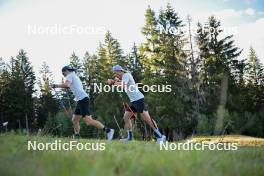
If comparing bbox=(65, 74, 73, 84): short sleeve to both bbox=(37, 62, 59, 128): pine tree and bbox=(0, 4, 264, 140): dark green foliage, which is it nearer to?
bbox=(0, 4, 264, 140): dark green foliage

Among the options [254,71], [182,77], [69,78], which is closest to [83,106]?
[69,78]

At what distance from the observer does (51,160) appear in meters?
4.26

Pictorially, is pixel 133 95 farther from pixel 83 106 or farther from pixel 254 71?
pixel 254 71

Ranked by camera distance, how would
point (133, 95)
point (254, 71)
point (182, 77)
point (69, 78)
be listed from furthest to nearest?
point (254, 71) → point (182, 77) → point (69, 78) → point (133, 95)

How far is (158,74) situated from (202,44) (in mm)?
6649

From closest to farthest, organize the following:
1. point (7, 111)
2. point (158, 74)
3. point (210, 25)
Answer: point (158, 74) < point (210, 25) < point (7, 111)

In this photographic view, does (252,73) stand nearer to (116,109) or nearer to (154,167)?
(116,109)

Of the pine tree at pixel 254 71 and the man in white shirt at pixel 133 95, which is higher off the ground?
the pine tree at pixel 254 71

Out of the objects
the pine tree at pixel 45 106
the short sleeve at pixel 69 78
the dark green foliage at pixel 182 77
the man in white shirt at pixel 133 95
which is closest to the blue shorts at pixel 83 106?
the short sleeve at pixel 69 78

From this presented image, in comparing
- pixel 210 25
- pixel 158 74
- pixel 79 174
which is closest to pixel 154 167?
pixel 79 174

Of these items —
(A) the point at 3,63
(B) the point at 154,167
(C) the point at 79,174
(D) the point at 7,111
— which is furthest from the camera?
(A) the point at 3,63

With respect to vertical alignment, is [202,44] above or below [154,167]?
above

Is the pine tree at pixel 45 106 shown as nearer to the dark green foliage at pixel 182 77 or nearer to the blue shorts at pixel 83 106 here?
the dark green foliage at pixel 182 77

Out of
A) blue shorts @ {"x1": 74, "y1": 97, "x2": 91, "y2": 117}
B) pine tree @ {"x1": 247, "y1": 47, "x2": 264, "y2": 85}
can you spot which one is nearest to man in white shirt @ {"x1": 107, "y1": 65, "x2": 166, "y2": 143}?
blue shorts @ {"x1": 74, "y1": 97, "x2": 91, "y2": 117}
